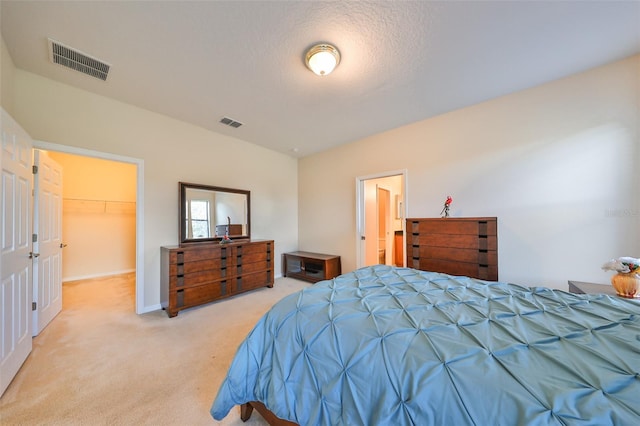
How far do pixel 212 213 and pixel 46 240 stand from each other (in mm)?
1810

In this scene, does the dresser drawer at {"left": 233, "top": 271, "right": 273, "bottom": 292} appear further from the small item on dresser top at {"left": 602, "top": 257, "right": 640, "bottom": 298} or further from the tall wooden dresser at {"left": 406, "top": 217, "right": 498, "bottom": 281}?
the small item on dresser top at {"left": 602, "top": 257, "right": 640, "bottom": 298}

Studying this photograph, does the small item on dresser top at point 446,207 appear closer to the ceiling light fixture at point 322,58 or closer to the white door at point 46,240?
the ceiling light fixture at point 322,58

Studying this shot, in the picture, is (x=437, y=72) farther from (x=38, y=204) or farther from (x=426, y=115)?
(x=38, y=204)

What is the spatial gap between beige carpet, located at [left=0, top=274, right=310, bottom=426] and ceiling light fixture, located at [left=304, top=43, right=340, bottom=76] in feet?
8.87

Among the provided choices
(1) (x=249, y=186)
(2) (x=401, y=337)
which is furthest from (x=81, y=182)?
(2) (x=401, y=337)

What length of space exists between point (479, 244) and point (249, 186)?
3.67 metres

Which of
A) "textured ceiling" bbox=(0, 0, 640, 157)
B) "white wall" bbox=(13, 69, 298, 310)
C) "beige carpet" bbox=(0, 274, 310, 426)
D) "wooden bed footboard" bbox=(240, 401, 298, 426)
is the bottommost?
"beige carpet" bbox=(0, 274, 310, 426)

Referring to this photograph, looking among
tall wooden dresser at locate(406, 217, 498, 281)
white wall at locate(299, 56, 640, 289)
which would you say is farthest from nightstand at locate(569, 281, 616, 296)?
tall wooden dresser at locate(406, 217, 498, 281)

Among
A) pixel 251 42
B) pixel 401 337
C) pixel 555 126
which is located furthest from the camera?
pixel 555 126

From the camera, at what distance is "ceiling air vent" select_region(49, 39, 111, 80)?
6.33ft

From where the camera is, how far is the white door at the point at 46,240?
2389 millimetres

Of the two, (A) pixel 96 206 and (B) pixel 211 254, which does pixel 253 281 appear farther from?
(A) pixel 96 206

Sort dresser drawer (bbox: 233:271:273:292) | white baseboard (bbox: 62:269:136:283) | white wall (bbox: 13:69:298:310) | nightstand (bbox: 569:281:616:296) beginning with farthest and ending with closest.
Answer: white baseboard (bbox: 62:269:136:283)
dresser drawer (bbox: 233:271:273:292)
white wall (bbox: 13:69:298:310)
nightstand (bbox: 569:281:616:296)

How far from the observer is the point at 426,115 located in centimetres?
314
